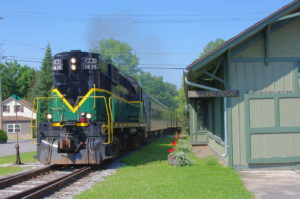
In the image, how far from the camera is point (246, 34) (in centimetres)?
1049

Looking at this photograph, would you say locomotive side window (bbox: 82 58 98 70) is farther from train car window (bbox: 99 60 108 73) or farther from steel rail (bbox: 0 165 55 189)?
steel rail (bbox: 0 165 55 189)

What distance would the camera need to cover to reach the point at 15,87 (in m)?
79.0

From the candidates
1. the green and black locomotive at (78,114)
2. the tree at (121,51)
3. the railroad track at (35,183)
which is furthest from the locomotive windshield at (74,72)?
the tree at (121,51)

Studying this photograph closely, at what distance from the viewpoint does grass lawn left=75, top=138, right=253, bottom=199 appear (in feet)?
25.2

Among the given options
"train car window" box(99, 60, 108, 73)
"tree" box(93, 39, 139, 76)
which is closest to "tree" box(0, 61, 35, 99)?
"tree" box(93, 39, 139, 76)

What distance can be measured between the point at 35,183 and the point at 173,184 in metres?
3.82

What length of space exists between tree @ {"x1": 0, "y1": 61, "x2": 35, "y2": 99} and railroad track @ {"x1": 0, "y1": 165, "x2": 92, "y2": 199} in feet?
227

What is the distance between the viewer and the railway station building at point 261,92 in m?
10.7

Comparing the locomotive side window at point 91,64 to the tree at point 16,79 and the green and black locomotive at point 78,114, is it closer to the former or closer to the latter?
the green and black locomotive at point 78,114

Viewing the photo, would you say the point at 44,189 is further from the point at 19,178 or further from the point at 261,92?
the point at 261,92

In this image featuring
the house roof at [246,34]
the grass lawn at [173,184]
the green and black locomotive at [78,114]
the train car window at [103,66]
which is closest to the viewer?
the grass lawn at [173,184]

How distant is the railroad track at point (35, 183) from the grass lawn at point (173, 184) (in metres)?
0.96

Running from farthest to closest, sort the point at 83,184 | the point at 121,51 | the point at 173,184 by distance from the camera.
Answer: the point at 121,51, the point at 83,184, the point at 173,184

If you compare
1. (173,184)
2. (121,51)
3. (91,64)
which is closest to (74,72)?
(91,64)
